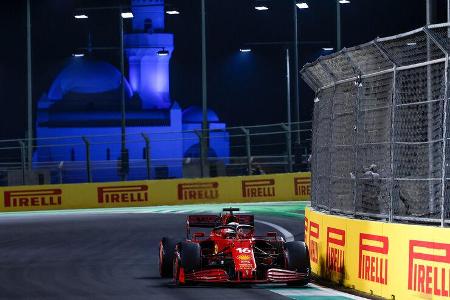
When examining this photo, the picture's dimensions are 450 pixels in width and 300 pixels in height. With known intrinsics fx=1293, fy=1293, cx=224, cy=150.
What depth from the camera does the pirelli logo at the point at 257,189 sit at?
40928 millimetres

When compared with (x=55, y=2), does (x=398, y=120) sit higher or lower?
lower

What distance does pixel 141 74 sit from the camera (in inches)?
4087

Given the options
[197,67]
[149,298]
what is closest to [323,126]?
[149,298]

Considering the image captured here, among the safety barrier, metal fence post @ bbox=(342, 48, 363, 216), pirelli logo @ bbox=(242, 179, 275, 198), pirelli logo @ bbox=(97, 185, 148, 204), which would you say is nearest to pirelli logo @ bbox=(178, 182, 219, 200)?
the safety barrier

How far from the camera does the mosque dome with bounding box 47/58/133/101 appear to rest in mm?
101938

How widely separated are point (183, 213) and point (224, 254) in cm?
1923

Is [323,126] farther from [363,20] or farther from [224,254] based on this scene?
[363,20]

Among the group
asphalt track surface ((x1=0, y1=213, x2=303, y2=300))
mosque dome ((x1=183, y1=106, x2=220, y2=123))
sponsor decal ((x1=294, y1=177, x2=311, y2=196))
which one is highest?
mosque dome ((x1=183, y1=106, x2=220, y2=123))

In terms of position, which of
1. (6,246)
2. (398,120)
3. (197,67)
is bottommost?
(6,246)

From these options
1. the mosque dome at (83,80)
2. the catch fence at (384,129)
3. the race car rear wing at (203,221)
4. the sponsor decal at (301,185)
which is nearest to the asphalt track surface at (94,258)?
the race car rear wing at (203,221)

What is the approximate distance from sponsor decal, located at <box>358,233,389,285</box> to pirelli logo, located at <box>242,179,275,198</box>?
84.4 ft

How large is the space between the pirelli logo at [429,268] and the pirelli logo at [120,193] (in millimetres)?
27802

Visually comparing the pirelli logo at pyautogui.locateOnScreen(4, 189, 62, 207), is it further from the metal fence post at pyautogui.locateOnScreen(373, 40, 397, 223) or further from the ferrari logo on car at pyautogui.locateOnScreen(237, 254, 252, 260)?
the metal fence post at pyautogui.locateOnScreen(373, 40, 397, 223)

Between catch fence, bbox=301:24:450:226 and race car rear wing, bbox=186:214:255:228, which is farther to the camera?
race car rear wing, bbox=186:214:255:228
